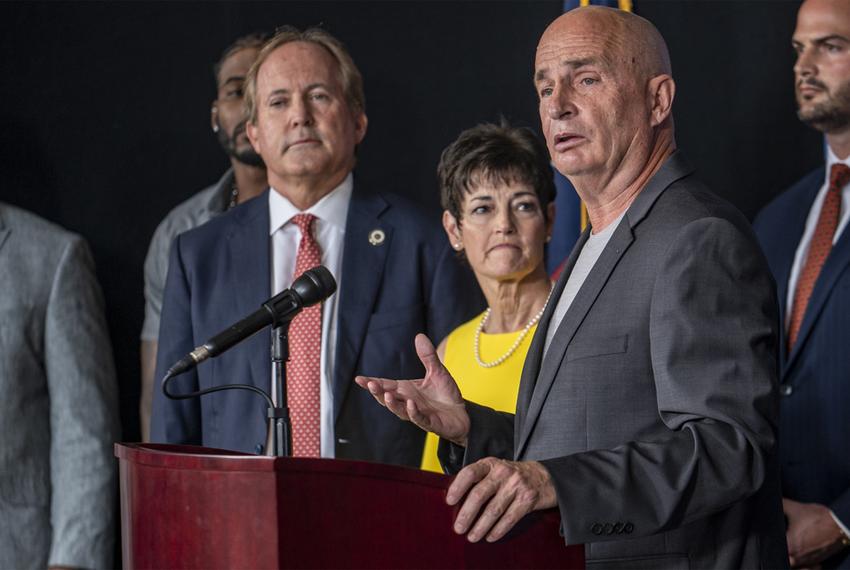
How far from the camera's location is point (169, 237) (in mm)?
3885

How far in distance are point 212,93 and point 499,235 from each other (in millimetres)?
1696

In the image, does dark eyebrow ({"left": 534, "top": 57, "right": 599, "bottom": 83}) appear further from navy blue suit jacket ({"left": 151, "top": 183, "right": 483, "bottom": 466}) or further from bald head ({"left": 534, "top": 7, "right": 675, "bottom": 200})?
navy blue suit jacket ({"left": 151, "top": 183, "right": 483, "bottom": 466})

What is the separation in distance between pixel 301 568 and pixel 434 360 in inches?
23.8

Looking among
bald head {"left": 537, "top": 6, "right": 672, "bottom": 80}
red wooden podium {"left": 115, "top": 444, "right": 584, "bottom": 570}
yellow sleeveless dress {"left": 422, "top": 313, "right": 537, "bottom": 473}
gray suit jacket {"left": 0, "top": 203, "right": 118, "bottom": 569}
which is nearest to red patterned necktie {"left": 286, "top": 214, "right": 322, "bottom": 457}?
yellow sleeveless dress {"left": 422, "top": 313, "right": 537, "bottom": 473}

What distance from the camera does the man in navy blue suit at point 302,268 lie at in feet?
9.69

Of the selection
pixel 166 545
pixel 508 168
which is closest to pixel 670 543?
pixel 166 545

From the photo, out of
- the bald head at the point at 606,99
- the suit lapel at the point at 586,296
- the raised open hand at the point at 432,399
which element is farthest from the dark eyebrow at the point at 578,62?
the raised open hand at the point at 432,399

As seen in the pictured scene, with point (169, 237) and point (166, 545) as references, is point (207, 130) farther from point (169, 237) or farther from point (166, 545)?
point (166, 545)

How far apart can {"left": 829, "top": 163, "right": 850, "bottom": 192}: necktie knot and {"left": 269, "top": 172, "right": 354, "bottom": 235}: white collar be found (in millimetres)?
1321

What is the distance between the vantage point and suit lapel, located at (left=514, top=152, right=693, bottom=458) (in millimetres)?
1846

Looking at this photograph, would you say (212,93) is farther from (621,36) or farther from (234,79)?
(621,36)

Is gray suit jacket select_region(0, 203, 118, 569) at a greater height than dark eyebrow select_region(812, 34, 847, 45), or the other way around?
dark eyebrow select_region(812, 34, 847, 45)

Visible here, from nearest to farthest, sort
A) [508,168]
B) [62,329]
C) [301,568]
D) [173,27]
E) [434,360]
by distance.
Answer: [301,568], [434,360], [508,168], [62,329], [173,27]

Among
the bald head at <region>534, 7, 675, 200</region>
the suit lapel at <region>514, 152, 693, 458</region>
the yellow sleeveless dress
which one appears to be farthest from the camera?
the yellow sleeveless dress
